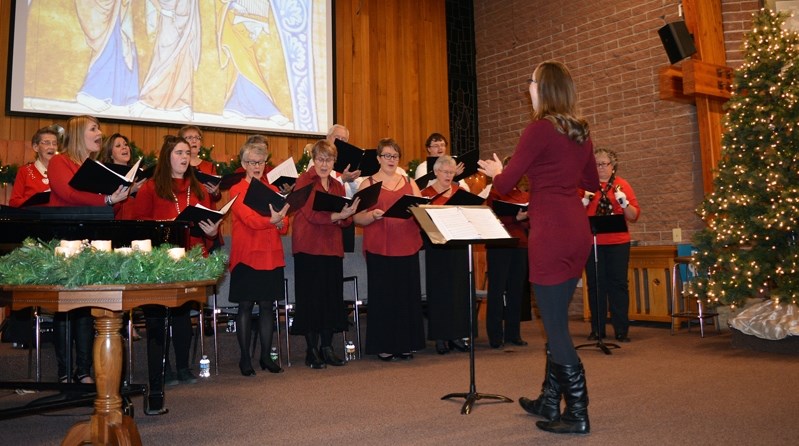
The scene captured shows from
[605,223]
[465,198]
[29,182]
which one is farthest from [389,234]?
[29,182]

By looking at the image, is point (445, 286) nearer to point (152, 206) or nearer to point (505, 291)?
point (505, 291)

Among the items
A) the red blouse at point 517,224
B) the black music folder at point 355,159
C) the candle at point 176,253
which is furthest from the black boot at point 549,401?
the red blouse at point 517,224

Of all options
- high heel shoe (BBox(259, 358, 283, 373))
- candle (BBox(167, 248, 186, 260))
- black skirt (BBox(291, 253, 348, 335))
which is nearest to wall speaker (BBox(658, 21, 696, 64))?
black skirt (BBox(291, 253, 348, 335))

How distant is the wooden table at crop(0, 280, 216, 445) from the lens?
2264 mm

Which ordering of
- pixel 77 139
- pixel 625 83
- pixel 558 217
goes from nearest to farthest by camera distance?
pixel 558 217, pixel 77 139, pixel 625 83

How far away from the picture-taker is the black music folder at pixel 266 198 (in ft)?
13.3

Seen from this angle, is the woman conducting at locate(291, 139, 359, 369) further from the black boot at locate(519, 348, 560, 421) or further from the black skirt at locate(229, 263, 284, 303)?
the black boot at locate(519, 348, 560, 421)

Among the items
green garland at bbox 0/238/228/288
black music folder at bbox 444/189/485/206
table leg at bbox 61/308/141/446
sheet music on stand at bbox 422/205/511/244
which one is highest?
black music folder at bbox 444/189/485/206

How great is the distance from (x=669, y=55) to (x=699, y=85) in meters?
0.46

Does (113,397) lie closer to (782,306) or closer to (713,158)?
(782,306)

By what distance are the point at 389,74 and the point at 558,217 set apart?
650 cm

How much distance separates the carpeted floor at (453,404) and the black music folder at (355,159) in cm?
144

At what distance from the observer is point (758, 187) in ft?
17.5

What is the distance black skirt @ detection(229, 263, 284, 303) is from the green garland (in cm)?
193
